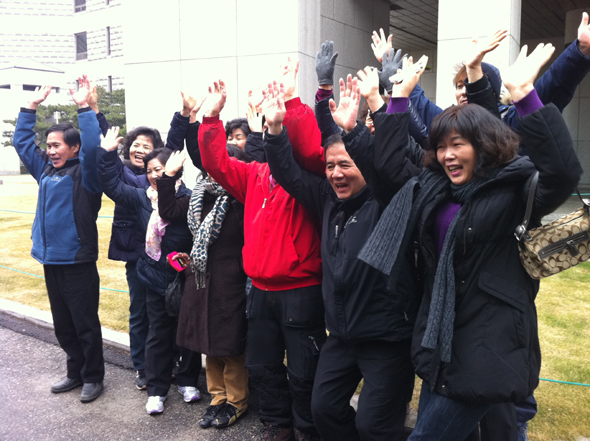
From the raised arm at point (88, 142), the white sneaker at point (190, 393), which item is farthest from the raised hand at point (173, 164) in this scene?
the white sneaker at point (190, 393)

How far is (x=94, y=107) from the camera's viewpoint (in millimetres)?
4504

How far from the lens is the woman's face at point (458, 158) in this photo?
232cm

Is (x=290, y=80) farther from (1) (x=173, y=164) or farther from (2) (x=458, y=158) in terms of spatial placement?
(2) (x=458, y=158)

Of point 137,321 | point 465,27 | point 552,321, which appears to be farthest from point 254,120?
point 465,27

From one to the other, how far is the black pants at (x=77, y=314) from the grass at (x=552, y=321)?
1193 mm

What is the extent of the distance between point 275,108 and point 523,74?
4.56ft

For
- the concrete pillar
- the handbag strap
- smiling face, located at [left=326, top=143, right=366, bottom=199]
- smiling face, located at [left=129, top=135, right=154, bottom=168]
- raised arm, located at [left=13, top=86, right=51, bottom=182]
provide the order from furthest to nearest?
the concrete pillar
smiling face, located at [left=129, top=135, right=154, bottom=168]
raised arm, located at [left=13, top=86, right=51, bottom=182]
smiling face, located at [left=326, top=143, right=366, bottom=199]
the handbag strap

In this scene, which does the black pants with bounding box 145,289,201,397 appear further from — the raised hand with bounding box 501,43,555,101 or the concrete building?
the concrete building

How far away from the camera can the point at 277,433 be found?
351 centimetres

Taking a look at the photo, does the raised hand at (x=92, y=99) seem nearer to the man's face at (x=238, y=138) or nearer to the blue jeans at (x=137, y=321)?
the man's face at (x=238, y=138)

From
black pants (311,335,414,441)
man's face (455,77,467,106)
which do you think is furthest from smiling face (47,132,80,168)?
man's face (455,77,467,106)

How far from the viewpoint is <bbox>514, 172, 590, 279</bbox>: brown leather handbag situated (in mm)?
2135

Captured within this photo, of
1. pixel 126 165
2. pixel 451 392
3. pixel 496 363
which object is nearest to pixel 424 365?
pixel 451 392

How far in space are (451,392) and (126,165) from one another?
11.8 feet
